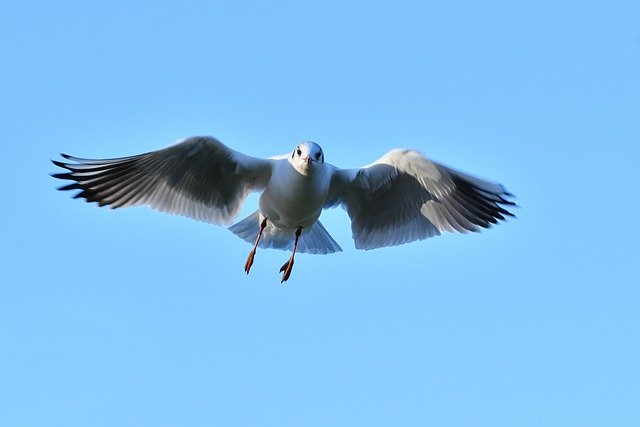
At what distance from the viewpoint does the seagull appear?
12148 millimetres

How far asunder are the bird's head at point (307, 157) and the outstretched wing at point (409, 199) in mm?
671

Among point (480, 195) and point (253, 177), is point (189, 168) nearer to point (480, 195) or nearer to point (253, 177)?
point (253, 177)

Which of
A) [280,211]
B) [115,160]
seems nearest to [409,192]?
[280,211]

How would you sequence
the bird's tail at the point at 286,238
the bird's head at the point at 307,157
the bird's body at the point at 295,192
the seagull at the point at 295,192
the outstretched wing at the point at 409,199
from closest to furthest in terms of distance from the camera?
the bird's head at the point at 307,157, the bird's body at the point at 295,192, the seagull at the point at 295,192, the outstretched wing at the point at 409,199, the bird's tail at the point at 286,238

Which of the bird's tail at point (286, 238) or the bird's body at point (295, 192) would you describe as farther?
the bird's tail at point (286, 238)

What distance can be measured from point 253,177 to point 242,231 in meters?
0.97

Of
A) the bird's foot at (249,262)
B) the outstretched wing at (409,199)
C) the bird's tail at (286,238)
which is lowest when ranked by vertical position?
the bird's foot at (249,262)

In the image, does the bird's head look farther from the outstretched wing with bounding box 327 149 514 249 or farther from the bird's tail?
the bird's tail

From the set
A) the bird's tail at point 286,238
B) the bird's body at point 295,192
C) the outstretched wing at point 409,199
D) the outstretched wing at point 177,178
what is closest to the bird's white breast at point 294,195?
the bird's body at point 295,192

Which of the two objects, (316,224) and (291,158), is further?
(316,224)

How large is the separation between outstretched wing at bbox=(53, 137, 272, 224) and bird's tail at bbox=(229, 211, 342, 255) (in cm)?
46

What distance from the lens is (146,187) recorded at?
41.2 feet

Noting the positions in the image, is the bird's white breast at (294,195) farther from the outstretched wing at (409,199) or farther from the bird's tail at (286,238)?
the bird's tail at (286,238)

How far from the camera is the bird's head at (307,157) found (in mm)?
11766
